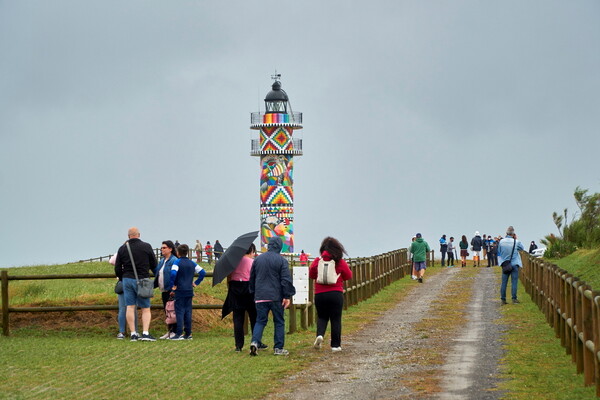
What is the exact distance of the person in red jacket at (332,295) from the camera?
16.4m

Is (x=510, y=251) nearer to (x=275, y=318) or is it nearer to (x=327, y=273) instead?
(x=327, y=273)

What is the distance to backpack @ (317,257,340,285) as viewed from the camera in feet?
53.0

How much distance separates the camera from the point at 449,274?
140 ft

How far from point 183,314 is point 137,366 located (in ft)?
12.6

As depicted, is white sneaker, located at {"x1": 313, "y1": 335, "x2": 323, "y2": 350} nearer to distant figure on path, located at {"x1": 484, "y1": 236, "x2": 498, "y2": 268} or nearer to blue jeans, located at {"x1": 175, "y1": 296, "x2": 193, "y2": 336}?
blue jeans, located at {"x1": 175, "y1": 296, "x2": 193, "y2": 336}

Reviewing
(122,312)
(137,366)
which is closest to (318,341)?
(137,366)

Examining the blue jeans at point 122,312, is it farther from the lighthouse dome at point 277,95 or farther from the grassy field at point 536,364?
the lighthouse dome at point 277,95

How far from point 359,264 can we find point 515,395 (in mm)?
16473

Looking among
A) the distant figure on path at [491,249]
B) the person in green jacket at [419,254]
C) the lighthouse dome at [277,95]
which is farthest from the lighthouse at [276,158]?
the person in green jacket at [419,254]

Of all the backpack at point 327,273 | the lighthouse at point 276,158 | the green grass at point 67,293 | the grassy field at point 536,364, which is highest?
the lighthouse at point 276,158

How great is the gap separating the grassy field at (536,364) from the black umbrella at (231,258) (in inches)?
172


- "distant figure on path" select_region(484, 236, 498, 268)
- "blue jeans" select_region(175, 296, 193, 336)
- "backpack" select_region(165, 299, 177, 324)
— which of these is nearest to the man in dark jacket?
"blue jeans" select_region(175, 296, 193, 336)

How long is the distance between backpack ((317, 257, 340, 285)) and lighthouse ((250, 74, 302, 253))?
7284 cm

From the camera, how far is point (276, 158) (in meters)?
89.9
